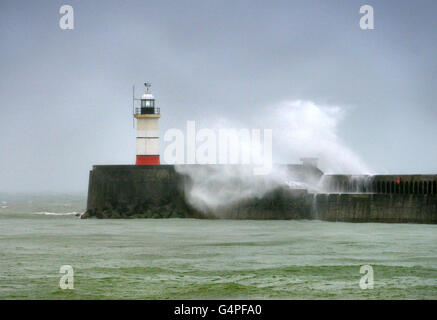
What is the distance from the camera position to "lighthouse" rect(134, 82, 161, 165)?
1148 inches

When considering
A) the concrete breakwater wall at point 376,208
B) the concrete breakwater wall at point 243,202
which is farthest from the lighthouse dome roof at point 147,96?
the concrete breakwater wall at point 376,208

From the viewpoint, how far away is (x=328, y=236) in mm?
21594

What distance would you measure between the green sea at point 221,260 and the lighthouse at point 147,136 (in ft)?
13.5

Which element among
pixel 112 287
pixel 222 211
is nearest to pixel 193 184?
pixel 222 211

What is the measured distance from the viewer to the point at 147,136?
29.3 m

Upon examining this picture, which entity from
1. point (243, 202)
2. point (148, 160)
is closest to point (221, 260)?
point (243, 202)

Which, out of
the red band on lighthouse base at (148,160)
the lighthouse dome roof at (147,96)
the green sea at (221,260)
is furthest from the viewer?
the lighthouse dome roof at (147,96)

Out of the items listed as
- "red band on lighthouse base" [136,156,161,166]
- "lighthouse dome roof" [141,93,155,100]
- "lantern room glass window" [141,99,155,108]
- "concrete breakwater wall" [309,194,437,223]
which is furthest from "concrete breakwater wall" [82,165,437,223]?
"lighthouse dome roof" [141,93,155,100]

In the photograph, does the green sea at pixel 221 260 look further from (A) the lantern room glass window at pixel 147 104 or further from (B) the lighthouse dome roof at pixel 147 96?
(B) the lighthouse dome roof at pixel 147 96

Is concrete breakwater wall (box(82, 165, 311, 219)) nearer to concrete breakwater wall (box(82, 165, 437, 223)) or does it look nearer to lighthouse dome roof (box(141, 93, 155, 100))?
concrete breakwater wall (box(82, 165, 437, 223))

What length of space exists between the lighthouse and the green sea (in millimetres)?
4111

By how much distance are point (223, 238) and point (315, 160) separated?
6660 millimetres

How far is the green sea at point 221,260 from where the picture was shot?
14.2m
